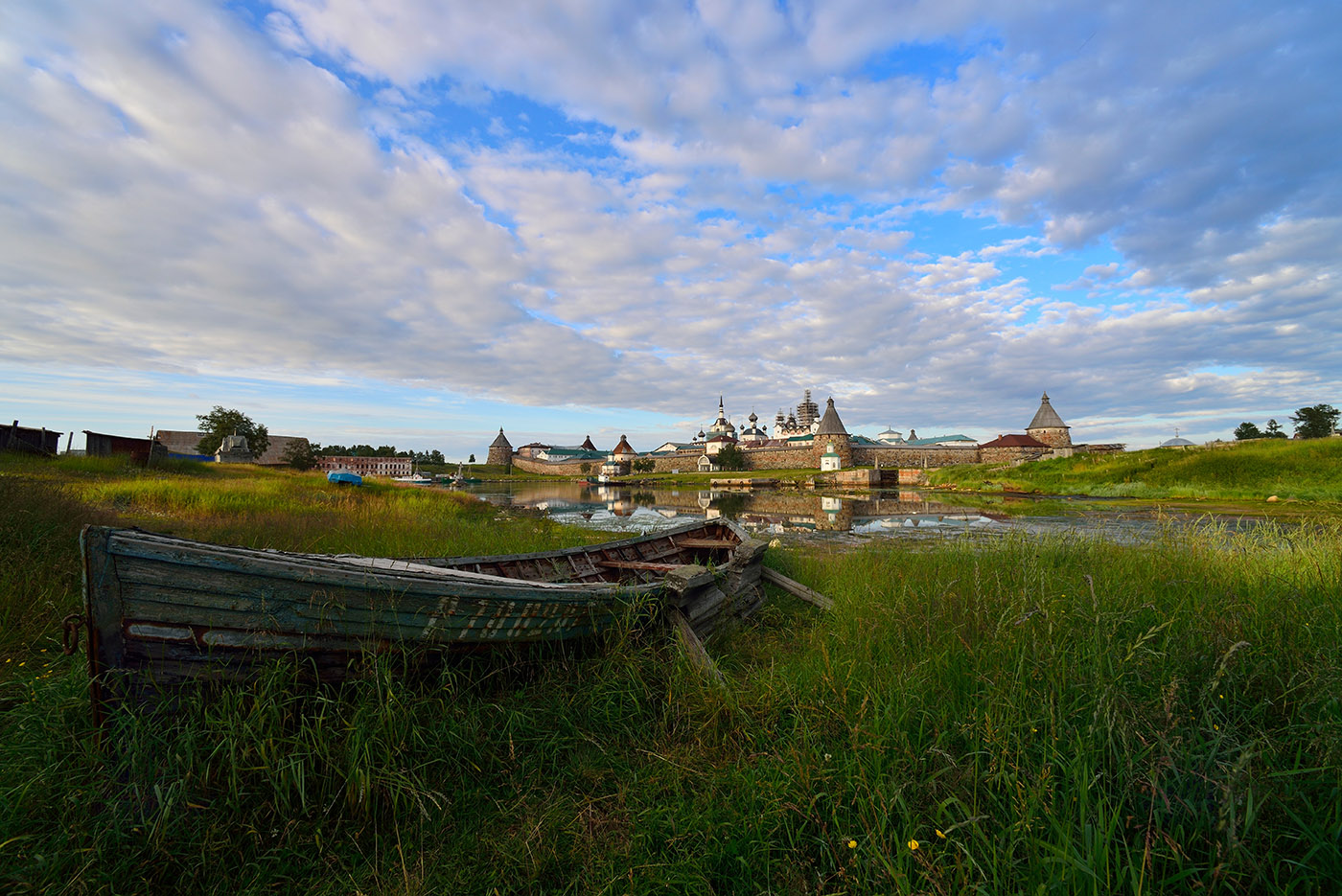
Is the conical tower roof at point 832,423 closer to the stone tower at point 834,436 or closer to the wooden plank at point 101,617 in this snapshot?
Result: the stone tower at point 834,436

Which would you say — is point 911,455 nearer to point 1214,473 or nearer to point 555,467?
point 1214,473

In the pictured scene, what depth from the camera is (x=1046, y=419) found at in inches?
3339

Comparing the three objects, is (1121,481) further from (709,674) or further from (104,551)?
(104,551)

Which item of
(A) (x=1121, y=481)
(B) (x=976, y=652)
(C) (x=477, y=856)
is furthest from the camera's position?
(A) (x=1121, y=481)

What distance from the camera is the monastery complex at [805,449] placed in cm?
8400

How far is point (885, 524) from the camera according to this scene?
19828 millimetres

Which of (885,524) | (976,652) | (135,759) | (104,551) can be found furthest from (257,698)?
(885,524)

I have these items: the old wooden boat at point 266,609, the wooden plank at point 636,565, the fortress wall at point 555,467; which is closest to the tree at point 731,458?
the fortress wall at point 555,467

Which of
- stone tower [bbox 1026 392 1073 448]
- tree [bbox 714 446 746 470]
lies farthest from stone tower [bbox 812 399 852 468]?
stone tower [bbox 1026 392 1073 448]

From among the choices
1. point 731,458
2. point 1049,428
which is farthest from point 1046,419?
point 731,458

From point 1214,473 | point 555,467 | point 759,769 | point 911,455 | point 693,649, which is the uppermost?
point 911,455

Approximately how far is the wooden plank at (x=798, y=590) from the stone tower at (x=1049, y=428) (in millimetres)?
93157

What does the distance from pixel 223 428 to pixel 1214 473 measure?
255 ft

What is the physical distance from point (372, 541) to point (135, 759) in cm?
638
